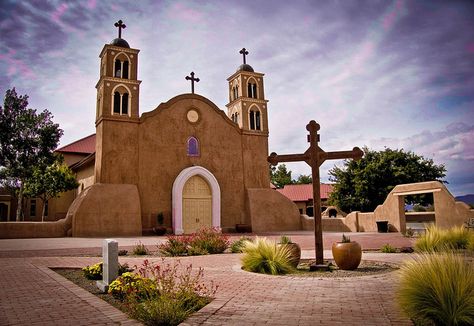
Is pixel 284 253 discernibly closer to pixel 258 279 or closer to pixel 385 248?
pixel 258 279

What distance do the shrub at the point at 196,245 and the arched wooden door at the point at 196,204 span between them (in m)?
12.9

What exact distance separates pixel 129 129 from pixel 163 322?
2273 centimetres

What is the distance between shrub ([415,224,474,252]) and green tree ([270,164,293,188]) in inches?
2383

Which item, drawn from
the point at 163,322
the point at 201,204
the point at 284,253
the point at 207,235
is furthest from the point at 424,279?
the point at 201,204

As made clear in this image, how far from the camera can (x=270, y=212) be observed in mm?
29297

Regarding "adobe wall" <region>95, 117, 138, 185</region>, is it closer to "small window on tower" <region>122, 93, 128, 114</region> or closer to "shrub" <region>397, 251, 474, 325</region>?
"small window on tower" <region>122, 93, 128, 114</region>

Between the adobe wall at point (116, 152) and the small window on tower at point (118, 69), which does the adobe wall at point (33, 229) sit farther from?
the small window on tower at point (118, 69)

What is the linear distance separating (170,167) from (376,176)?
20.3m

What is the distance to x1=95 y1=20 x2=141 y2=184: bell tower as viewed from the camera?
25.2 meters

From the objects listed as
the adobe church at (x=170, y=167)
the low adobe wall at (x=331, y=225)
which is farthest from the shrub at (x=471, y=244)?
the adobe church at (x=170, y=167)

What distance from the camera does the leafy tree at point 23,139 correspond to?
103ft

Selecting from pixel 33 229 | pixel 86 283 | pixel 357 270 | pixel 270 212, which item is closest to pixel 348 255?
pixel 357 270

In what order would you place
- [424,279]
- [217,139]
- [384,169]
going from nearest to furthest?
[424,279]
[217,139]
[384,169]

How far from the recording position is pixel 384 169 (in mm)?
36688
